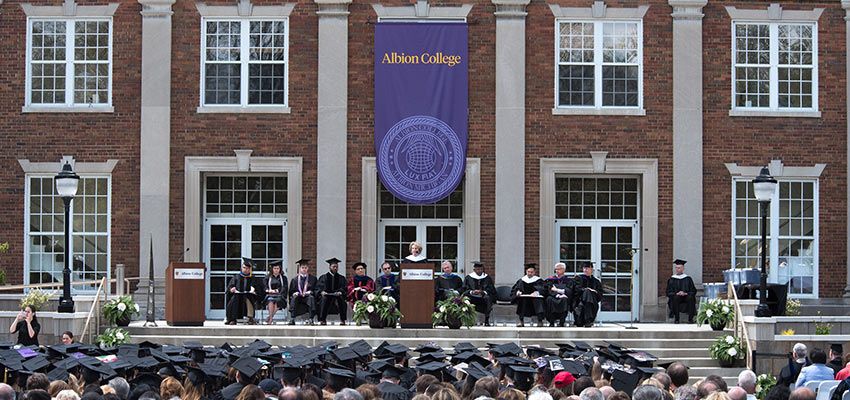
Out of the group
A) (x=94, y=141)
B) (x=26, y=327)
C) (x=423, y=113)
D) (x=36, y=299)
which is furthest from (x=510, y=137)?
(x=26, y=327)

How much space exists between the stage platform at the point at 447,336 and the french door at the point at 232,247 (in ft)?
14.3

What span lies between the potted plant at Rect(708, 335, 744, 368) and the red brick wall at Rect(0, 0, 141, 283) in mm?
12473

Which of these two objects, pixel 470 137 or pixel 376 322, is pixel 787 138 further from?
pixel 376 322

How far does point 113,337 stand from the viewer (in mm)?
26562

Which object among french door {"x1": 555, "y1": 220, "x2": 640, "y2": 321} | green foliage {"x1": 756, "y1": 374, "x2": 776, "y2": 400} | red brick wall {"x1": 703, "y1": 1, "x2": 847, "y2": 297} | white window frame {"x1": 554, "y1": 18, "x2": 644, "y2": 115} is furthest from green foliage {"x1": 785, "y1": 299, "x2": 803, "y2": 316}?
green foliage {"x1": 756, "y1": 374, "x2": 776, "y2": 400}

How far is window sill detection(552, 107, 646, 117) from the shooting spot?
104ft

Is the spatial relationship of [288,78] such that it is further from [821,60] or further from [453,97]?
[821,60]

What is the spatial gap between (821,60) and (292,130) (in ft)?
37.6

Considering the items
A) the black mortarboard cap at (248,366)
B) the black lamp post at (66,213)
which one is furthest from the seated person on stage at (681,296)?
the black mortarboard cap at (248,366)

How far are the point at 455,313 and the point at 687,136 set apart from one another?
753 centimetres

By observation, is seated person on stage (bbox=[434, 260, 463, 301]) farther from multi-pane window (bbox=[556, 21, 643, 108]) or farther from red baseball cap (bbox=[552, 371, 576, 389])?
red baseball cap (bbox=[552, 371, 576, 389])

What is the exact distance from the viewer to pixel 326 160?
1243 inches

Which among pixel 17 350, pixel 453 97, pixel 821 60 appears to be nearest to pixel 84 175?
pixel 453 97

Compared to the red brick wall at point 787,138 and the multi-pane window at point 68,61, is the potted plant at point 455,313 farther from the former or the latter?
the multi-pane window at point 68,61
